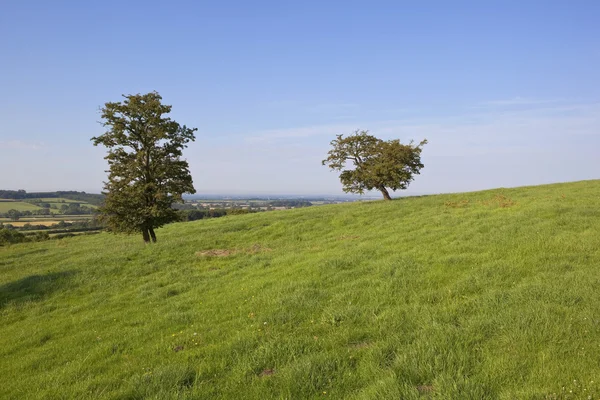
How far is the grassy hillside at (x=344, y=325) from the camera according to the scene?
5.23 meters

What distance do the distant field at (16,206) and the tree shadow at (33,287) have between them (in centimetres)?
12519

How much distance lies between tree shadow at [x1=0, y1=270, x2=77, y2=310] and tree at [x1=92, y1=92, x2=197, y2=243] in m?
7.67

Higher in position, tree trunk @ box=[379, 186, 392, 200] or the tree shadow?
tree trunk @ box=[379, 186, 392, 200]

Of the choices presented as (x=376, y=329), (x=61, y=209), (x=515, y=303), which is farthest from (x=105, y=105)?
(x=61, y=209)

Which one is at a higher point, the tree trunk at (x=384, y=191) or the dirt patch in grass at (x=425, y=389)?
the tree trunk at (x=384, y=191)

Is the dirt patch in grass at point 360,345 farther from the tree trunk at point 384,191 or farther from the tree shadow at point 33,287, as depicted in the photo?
the tree trunk at point 384,191

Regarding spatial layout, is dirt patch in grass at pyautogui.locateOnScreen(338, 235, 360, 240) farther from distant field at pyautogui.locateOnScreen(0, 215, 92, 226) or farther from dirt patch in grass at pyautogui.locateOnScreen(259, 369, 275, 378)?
distant field at pyautogui.locateOnScreen(0, 215, 92, 226)

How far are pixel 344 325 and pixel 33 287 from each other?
635 inches

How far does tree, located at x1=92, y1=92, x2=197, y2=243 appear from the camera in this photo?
2481 cm

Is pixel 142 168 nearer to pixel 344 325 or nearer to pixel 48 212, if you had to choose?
pixel 344 325

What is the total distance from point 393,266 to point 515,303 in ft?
13.2

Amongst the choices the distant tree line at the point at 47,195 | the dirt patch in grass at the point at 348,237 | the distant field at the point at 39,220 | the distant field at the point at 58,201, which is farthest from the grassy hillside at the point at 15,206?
the dirt patch in grass at the point at 348,237

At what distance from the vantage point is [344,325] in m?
7.48

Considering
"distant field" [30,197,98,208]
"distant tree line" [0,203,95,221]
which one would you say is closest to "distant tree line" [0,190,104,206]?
"distant field" [30,197,98,208]
